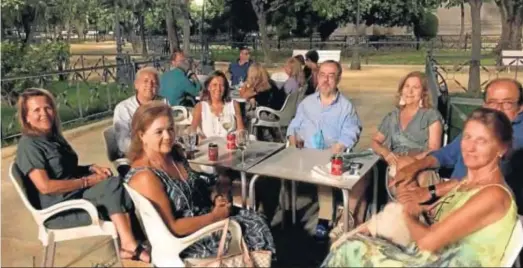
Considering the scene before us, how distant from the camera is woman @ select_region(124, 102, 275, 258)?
2398mm

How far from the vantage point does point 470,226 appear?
201 centimetres

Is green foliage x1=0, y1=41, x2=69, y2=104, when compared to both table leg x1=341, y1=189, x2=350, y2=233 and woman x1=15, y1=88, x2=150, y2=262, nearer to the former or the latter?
woman x1=15, y1=88, x2=150, y2=262

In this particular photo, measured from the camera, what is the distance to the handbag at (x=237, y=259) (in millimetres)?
2361

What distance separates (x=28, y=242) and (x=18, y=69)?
299 inches

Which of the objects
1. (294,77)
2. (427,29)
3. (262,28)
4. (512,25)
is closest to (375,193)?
(294,77)

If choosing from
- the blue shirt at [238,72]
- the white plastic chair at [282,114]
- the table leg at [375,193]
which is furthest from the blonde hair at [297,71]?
the table leg at [375,193]

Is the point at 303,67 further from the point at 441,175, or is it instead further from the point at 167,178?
the point at 167,178

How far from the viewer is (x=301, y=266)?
11.2 feet

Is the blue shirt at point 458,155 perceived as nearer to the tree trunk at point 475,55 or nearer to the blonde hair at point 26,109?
the blonde hair at point 26,109

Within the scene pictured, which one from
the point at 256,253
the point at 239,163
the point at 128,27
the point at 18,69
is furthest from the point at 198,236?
the point at 128,27

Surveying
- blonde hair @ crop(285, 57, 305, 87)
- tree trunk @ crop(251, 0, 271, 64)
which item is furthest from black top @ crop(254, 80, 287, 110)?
tree trunk @ crop(251, 0, 271, 64)

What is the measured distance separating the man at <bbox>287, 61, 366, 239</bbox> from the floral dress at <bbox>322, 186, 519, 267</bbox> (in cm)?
166

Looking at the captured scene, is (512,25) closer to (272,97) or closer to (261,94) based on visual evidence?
(272,97)

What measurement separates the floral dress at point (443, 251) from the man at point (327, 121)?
5.45ft
